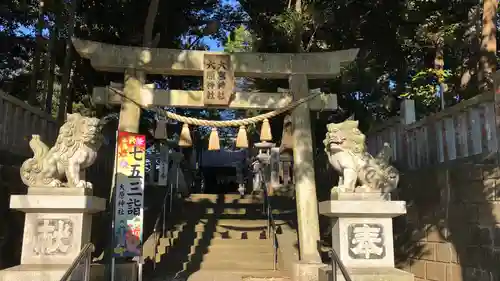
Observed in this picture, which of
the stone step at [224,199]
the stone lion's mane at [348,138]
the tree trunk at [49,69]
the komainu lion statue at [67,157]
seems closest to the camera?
the komainu lion statue at [67,157]

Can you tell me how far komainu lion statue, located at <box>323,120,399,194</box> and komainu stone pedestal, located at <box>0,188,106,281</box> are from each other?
3.14 meters

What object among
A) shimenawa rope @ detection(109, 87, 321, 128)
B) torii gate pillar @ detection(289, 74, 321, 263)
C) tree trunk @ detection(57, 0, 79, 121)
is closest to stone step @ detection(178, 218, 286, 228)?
torii gate pillar @ detection(289, 74, 321, 263)

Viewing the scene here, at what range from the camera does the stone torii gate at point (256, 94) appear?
823 centimetres

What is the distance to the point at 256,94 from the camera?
8.71 meters

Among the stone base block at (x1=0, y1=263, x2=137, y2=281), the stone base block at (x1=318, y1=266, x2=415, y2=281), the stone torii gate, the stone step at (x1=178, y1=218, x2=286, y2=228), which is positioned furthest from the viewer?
the stone step at (x1=178, y1=218, x2=286, y2=228)

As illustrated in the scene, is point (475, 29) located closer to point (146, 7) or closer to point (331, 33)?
point (331, 33)

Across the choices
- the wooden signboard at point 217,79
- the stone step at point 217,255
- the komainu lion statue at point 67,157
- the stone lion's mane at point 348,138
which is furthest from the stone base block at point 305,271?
the komainu lion statue at point 67,157

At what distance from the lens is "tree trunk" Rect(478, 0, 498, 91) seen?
8.96m

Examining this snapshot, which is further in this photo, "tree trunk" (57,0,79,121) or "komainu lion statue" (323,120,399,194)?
"tree trunk" (57,0,79,121)

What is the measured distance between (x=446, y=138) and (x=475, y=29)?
4997 millimetres

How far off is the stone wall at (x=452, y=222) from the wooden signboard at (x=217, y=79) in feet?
11.7

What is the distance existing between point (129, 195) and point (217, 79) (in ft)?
8.61

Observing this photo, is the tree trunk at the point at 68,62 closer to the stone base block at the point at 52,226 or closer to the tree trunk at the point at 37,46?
the tree trunk at the point at 37,46

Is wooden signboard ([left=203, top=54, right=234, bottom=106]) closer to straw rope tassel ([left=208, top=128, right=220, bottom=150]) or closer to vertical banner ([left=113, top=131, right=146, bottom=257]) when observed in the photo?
straw rope tassel ([left=208, top=128, right=220, bottom=150])
